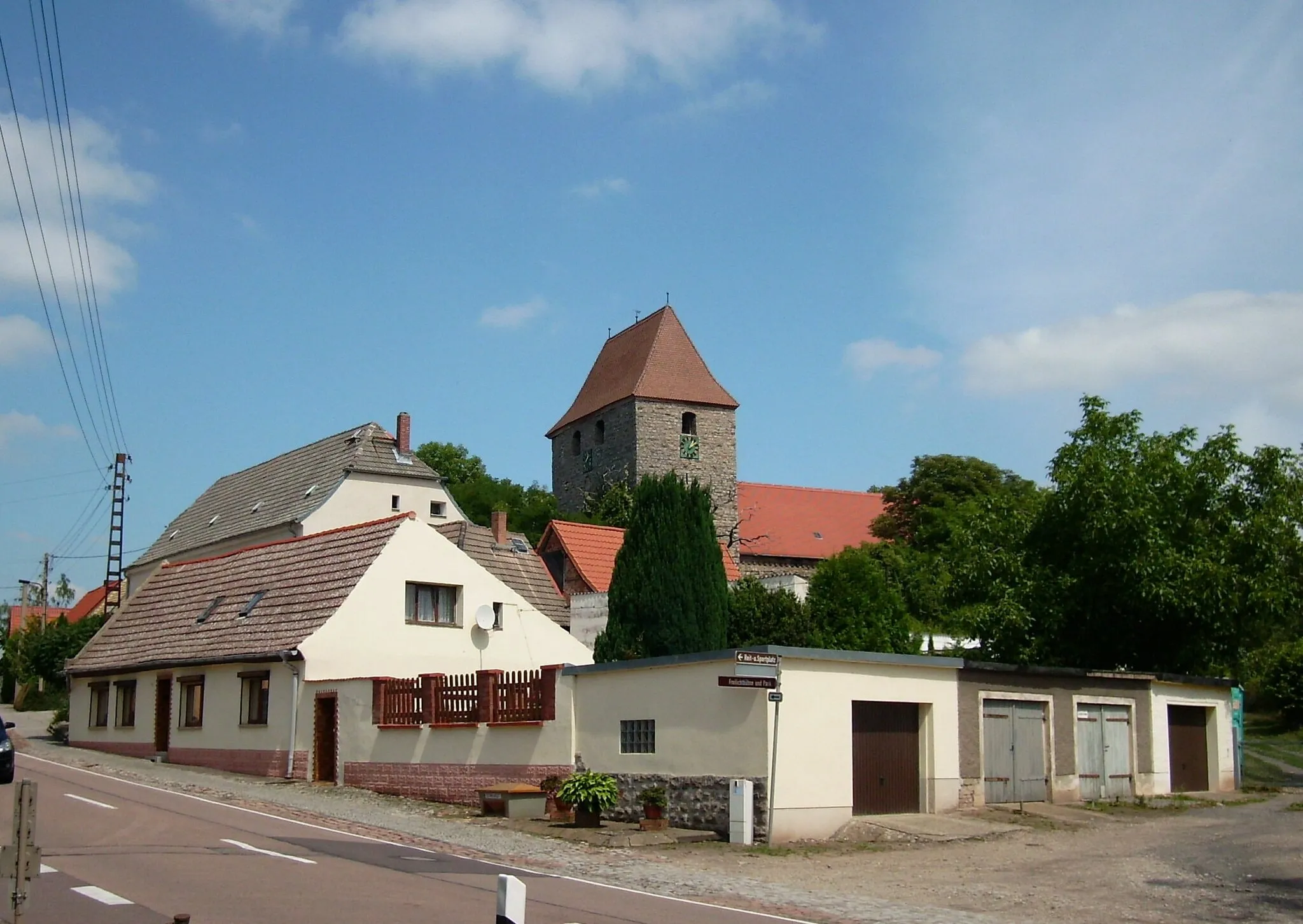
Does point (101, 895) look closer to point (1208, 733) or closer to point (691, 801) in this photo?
point (691, 801)

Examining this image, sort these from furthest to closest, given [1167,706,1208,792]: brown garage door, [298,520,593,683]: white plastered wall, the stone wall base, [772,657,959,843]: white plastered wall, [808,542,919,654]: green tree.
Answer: [808,542,919,654]: green tree → [298,520,593,683]: white plastered wall → [1167,706,1208,792]: brown garage door → [772,657,959,843]: white plastered wall → the stone wall base

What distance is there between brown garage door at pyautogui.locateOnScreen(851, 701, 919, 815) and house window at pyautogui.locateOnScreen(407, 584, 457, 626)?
13196 millimetres

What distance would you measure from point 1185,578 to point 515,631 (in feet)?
51.4

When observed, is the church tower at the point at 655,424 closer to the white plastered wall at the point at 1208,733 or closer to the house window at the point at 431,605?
the house window at the point at 431,605

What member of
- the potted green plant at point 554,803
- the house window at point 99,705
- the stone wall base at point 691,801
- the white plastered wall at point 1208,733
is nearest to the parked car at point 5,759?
the potted green plant at point 554,803

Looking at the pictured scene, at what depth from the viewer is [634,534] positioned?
1336 inches

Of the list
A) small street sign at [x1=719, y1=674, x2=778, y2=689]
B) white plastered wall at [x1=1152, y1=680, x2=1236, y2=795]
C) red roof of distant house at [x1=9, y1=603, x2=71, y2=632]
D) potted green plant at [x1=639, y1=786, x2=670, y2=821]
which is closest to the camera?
small street sign at [x1=719, y1=674, x2=778, y2=689]

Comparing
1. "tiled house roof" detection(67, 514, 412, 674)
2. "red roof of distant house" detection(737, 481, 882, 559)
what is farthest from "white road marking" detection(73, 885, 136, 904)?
"red roof of distant house" detection(737, 481, 882, 559)

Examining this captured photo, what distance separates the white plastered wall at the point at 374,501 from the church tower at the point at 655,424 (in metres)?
22.4

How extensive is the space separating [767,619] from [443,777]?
48.5 feet

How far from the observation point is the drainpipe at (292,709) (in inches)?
1112

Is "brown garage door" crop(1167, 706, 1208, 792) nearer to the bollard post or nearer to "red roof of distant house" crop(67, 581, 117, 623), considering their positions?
the bollard post

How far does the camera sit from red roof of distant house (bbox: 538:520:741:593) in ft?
163

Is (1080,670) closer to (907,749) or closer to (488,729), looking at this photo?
(907,749)
